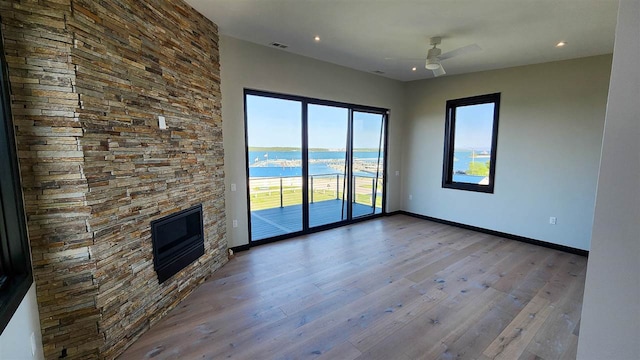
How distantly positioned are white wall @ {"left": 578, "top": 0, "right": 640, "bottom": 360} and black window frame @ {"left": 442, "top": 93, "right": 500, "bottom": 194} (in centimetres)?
470

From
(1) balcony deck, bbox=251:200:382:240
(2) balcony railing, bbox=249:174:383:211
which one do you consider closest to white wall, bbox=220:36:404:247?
(2) balcony railing, bbox=249:174:383:211

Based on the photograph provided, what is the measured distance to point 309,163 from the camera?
477 cm

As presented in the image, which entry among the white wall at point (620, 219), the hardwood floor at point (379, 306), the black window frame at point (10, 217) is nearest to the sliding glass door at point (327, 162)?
the hardwood floor at point (379, 306)

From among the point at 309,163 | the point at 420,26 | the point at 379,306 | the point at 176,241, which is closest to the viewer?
the point at 379,306

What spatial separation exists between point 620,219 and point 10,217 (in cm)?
284

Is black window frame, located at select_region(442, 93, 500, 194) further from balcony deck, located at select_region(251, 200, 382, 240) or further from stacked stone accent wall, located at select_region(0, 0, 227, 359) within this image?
stacked stone accent wall, located at select_region(0, 0, 227, 359)

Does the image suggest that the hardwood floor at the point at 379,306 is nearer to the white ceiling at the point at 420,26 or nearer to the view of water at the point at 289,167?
the view of water at the point at 289,167

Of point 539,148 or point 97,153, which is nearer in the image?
point 97,153

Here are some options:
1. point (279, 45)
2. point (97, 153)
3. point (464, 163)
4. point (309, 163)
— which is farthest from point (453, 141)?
point (97, 153)

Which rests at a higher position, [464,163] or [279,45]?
[279,45]

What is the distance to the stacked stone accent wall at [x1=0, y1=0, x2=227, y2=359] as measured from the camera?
5.54 feet

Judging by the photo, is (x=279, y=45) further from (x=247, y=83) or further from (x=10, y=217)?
(x=10, y=217)

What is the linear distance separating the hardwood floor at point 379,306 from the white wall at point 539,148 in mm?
678

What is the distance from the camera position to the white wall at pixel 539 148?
13.1 feet
